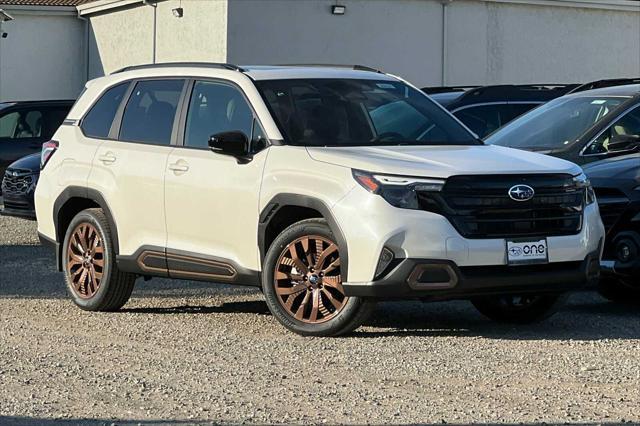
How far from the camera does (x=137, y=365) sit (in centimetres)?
782

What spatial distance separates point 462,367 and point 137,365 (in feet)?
5.90

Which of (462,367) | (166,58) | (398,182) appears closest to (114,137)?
(398,182)

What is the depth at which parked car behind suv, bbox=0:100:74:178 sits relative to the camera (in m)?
21.4

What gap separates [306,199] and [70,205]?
269 cm

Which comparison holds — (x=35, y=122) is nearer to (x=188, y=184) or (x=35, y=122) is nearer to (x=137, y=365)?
(x=188, y=184)

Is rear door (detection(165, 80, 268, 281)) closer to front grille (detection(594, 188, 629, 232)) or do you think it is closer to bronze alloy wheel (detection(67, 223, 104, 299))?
bronze alloy wheel (detection(67, 223, 104, 299))

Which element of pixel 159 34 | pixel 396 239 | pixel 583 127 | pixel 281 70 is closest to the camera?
pixel 396 239

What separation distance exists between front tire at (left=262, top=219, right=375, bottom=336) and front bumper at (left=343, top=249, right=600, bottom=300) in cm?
23

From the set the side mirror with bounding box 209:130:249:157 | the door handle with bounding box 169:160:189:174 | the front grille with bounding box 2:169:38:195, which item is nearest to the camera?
the side mirror with bounding box 209:130:249:157

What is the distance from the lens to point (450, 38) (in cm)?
3272

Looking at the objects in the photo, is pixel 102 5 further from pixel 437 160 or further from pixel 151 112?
pixel 437 160

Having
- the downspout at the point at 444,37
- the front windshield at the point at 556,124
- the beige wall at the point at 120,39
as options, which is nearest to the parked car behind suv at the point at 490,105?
the front windshield at the point at 556,124

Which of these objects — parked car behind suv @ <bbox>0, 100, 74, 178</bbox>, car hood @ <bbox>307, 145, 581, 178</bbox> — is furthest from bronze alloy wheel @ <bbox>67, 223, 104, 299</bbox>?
parked car behind suv @ <bbox>0, 100, 74, 178</bbox>

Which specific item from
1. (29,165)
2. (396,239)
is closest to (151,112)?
(396,239)
